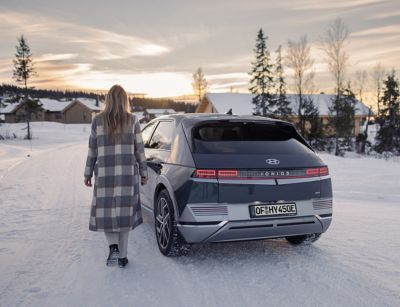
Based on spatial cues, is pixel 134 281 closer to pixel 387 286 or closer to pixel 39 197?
pixel 387 286

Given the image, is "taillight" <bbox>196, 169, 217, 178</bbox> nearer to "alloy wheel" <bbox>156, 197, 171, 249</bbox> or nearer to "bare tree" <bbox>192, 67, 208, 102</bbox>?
"alloy wheel" <bbox>156, 197, 171, 249</bbox>

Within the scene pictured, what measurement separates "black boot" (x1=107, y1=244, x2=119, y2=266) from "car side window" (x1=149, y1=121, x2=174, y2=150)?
144cm

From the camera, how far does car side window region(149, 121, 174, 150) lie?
5229 millimetres

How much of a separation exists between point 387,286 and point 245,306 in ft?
5.18

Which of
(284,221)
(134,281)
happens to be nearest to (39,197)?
(134,281)

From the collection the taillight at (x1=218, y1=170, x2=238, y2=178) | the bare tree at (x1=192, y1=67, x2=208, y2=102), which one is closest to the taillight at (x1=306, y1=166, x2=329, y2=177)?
the taillight at (x1=218, y1=170, x2=238, y2=178)

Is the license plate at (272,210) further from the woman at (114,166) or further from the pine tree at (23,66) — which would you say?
the pine tree at (23,66)

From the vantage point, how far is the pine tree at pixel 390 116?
1816 inches

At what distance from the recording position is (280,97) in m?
43.8

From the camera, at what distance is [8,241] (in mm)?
5547

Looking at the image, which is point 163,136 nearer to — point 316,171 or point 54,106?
point 316,171

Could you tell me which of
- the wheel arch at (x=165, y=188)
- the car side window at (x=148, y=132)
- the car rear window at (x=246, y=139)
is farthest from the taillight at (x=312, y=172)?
the car side window at (x=148, y=132)

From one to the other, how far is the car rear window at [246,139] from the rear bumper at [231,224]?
67 centimetres

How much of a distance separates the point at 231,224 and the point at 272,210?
509 millimetres
